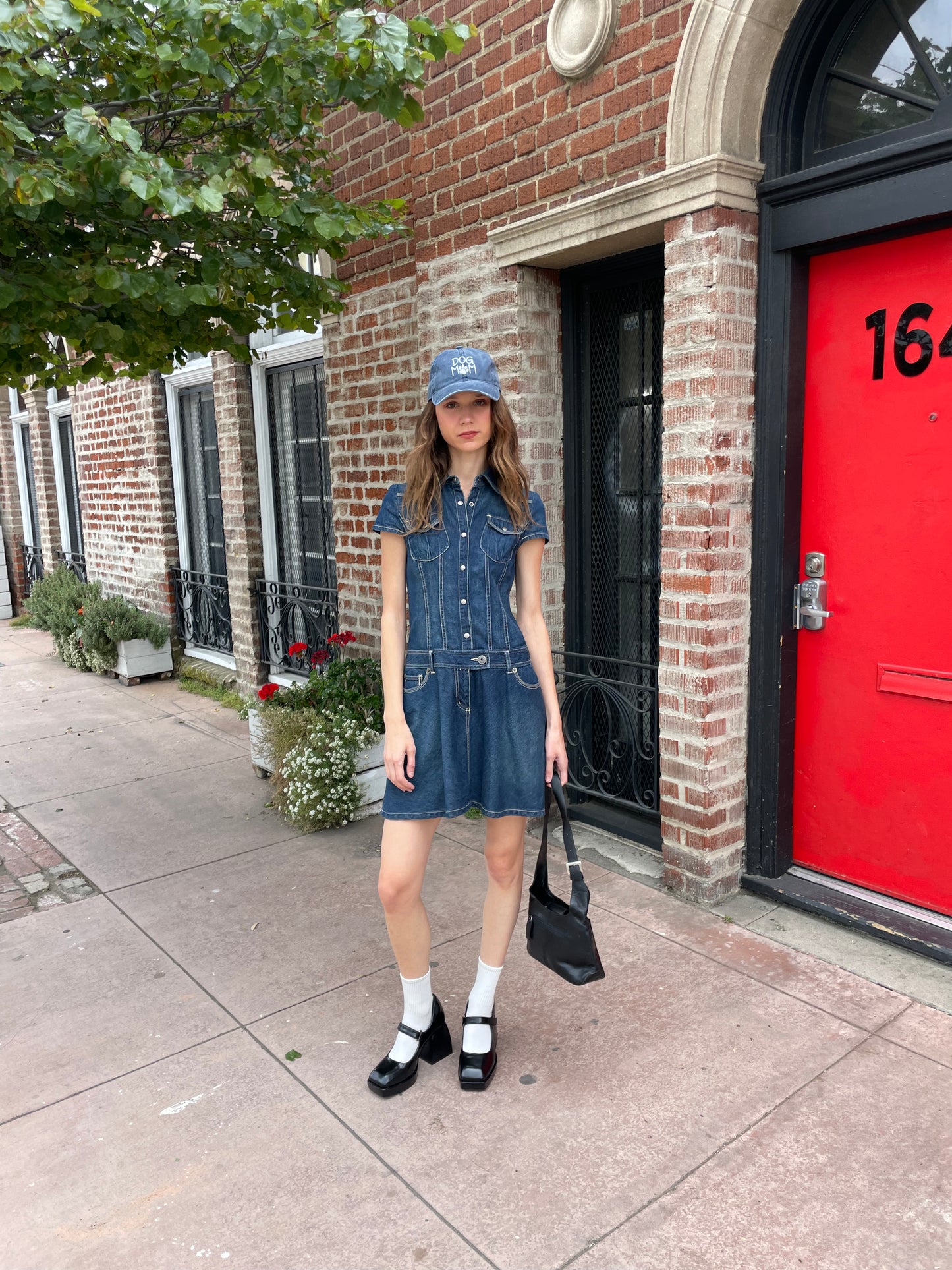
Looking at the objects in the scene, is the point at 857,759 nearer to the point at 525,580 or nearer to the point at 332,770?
the point at 525,580

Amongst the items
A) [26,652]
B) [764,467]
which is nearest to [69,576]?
[26,652]

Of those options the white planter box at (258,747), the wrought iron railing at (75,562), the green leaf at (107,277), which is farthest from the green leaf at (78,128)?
the wrought iron railing at (75,562)

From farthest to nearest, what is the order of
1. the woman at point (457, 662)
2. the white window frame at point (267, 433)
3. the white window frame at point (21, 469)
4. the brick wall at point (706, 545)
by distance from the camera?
1. the white window frame at point (21, 469)
2. the white window frame at point (267, 433)
3. the brick wall at point (706, 545)
4. the woman at point (457, 662)

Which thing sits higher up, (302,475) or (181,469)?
(181,469)

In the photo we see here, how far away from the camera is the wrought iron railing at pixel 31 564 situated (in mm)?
12661

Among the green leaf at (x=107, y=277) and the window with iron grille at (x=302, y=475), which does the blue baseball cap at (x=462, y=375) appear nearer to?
the green leaf at (x=107, y=277)

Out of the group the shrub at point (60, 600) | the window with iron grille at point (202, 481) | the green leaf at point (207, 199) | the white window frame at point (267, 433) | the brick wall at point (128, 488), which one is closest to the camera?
the green leaf at point (207, 199)

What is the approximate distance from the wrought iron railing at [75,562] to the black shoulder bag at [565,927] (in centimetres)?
941

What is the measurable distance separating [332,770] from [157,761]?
1.88 meters

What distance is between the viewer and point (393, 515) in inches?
102

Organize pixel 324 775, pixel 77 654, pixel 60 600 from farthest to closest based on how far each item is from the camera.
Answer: pixel 60 600, pixel 77 654, pixel 324 775

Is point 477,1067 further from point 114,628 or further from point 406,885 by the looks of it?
point 114,628

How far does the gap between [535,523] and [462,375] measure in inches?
18.3

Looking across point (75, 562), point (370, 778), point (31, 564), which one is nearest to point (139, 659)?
point (75, 562)
